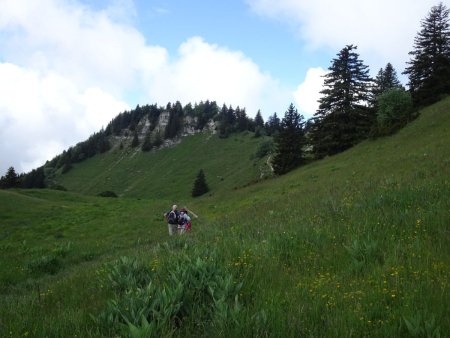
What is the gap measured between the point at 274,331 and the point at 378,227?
451 centimetres

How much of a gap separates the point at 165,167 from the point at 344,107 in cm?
11230

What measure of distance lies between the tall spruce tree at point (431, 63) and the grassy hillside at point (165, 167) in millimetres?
63678

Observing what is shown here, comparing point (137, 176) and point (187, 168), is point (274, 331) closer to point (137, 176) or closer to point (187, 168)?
point (187, 168)

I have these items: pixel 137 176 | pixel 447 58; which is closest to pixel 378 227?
pixel 447 58

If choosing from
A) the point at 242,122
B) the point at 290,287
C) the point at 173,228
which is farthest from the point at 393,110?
the point at 242,122

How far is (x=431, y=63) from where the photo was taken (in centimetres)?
5028

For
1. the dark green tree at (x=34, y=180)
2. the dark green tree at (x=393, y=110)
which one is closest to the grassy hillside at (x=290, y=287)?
the dark green tree at (x=393, y=110)

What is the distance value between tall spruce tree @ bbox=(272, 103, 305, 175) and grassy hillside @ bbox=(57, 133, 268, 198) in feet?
167

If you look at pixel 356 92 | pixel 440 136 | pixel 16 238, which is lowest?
pixel 16 238

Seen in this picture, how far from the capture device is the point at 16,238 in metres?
27.8

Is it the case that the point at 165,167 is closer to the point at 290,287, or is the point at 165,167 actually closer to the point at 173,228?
the point at 173,228

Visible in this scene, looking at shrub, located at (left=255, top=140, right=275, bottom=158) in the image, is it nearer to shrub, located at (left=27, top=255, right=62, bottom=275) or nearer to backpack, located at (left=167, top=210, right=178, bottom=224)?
backpack, located at (left=167, top=210, right=178, bottom=224)

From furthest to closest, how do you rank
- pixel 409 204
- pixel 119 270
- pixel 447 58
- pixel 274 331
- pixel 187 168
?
pixel 187 168, pixel 447 58, pixel 409 204, pixel 119 270, pixel 274 331

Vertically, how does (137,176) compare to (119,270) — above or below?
above
